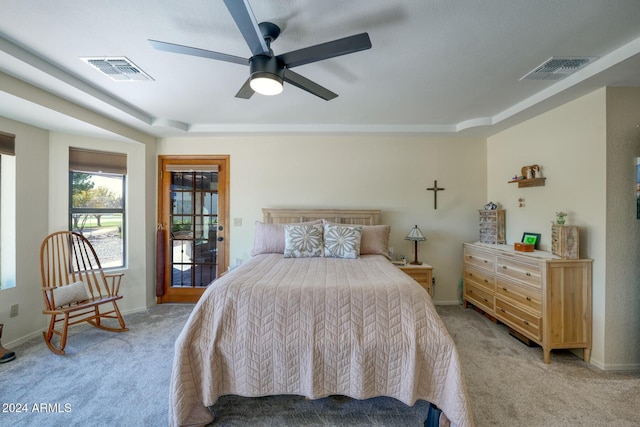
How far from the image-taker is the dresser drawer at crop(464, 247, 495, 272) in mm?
3027

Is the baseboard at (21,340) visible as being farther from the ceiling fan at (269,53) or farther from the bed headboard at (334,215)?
the ceiling fan at (269,53)

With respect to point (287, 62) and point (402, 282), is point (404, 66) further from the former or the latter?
point (402, 282)

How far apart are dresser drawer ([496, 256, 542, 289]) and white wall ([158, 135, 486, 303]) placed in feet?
2.82

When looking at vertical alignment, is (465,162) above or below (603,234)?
above

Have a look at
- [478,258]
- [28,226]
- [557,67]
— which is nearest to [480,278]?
[478,258]

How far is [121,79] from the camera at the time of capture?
2279 mm

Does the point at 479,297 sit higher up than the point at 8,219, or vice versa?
the point at 8,219

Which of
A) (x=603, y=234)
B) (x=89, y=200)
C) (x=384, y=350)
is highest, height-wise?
(x=89, y=200)

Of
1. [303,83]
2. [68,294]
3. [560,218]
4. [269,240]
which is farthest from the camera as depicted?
[269,240]

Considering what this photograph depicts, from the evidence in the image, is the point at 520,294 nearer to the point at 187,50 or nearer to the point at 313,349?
the point at 313,349

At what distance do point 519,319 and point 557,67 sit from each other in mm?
2355

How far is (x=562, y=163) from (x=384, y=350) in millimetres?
2715

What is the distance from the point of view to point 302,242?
9.43 feet

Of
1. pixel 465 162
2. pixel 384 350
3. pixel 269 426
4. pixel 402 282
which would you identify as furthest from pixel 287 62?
pixel 465 162
